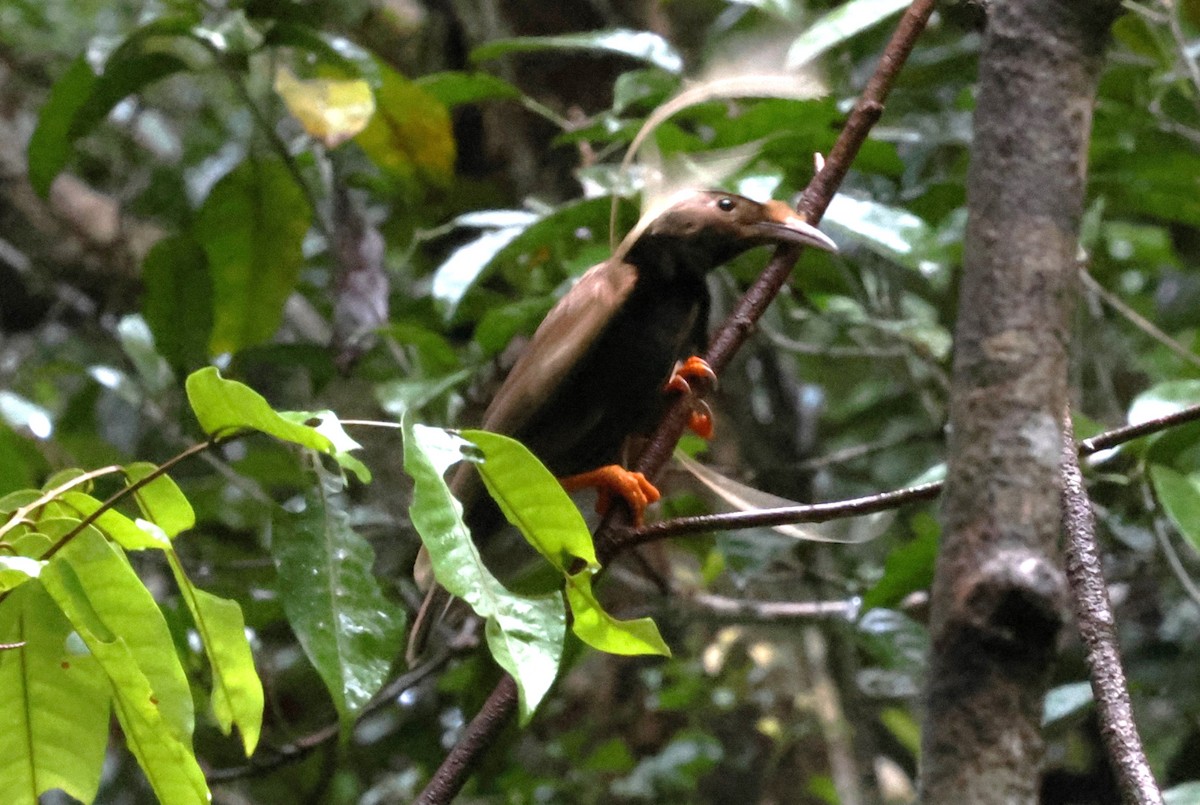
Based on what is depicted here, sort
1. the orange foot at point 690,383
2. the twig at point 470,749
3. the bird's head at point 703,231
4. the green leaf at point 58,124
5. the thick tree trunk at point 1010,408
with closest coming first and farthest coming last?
the thick tree trunk at point 1010,408
the twig at point 470,749
the orange foot at point 690,383
the bird's head at point 703,231
the green leaf at point 58,124

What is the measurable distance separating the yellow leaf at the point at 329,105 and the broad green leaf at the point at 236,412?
152 centimetres

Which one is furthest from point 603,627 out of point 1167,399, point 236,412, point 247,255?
point 247,255

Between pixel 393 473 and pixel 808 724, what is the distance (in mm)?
1288

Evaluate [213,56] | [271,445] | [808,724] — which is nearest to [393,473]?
[271,445]

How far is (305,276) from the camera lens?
4012 mm

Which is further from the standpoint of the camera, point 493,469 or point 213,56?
point 213,56

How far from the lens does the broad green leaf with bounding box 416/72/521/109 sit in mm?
2836

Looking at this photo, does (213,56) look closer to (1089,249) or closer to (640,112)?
(640,112)

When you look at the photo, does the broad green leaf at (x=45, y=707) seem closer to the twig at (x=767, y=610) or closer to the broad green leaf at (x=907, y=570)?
the broad green leaf at (x=907, y=570)

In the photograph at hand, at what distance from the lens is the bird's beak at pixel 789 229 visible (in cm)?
180

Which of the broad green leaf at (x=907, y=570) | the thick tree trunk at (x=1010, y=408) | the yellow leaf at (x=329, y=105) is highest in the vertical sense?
the thick tree trunk at (x=1010, y=408)

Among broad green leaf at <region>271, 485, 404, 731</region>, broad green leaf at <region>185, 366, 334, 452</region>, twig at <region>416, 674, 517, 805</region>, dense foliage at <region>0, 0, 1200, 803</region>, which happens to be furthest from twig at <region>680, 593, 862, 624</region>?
broad green leaf at <region>185, 366, 334, 452</region>

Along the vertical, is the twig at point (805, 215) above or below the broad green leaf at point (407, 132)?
above

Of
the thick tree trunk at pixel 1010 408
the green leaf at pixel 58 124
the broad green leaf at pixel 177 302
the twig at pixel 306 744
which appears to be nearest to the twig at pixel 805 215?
the thick tree trunk at pixel 1010 408
